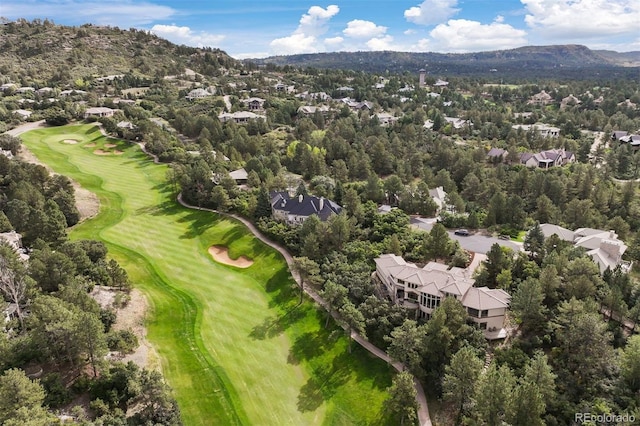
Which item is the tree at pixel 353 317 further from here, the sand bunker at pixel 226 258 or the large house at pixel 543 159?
the large house at pixel 543 159

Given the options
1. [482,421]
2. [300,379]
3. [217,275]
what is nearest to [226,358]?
[300,379]

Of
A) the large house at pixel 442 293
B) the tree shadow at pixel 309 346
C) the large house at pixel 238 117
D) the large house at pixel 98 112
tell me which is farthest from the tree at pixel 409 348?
the large house at pixel 98 112

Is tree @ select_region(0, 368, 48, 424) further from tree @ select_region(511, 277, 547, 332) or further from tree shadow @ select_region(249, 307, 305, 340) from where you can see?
tree @ select_region(511, 277, 547, 332)

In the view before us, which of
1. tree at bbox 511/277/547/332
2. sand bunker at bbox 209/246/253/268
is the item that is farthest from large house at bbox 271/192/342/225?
tree at bbox 511/277/547/332

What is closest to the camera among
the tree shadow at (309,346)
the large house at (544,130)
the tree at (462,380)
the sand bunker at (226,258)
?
the tree at (462,380)

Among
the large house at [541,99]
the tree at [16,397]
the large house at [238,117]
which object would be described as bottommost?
the tree at [16,397]
